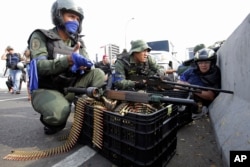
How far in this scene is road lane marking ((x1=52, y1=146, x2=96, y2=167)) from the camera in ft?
6.56

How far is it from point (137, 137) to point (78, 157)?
2.52 feet

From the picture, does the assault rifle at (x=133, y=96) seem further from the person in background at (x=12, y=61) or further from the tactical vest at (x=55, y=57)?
the person in background at (x=12, y=61)

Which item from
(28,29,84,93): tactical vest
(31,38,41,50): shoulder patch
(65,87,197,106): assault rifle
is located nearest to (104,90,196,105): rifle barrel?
(65,87,197,106): assault rifle

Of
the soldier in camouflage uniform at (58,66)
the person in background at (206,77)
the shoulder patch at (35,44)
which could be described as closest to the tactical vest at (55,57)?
the soldier in camouflage uniform at (58,66)

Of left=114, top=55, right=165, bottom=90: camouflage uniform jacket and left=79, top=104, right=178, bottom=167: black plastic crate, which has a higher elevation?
left=114, top=55, right=165, bottom=90: camouflage uniform jacket

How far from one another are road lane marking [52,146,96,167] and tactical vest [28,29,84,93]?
1.08 m

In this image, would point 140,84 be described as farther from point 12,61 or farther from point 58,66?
point 12,61

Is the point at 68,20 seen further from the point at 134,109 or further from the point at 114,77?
the point at 134,109

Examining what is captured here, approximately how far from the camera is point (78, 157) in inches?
85.0

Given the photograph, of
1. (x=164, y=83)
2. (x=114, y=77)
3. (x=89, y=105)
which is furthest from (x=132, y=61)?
(x=89, y=105)

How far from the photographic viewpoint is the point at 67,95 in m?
3.27

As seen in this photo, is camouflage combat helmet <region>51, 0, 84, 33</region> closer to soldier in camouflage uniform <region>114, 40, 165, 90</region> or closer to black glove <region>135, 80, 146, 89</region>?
soldier in camouflage uniform <region>114, 40, 165, 90</region>

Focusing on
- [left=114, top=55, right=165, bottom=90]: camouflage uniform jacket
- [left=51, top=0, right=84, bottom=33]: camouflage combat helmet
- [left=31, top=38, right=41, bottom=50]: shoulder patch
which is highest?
[left=51, top=0, right=84, bottom=33]: camouflage combat helmet

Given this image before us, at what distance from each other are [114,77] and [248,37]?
250 cm
